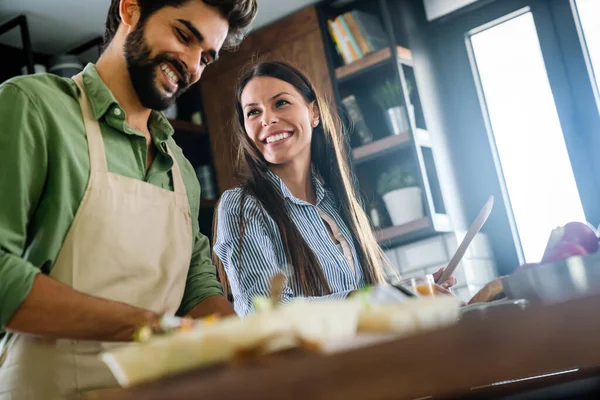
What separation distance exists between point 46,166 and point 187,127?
7.51 feet

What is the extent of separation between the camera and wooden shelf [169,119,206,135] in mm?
3334

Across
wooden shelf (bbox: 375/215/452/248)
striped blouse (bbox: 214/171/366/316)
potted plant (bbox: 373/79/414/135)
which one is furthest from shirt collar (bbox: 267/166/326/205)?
potted plant (bbox: 373/79/414/135)

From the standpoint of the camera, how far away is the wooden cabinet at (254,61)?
329 centimetres

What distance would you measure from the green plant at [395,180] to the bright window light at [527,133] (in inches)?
16.0

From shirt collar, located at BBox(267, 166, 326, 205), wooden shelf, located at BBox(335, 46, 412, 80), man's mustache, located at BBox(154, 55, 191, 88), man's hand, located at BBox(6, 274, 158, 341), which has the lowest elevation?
man's hand, located at BBox(6, 274, 158, 341)

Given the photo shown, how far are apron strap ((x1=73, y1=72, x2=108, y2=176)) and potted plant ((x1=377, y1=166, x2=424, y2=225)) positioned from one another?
1851 millimetres

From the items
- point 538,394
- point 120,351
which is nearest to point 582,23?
point 538,394

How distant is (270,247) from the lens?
5.50 ft

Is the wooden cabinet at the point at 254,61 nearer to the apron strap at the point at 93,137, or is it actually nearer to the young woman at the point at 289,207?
the young woman at the point at 289,207

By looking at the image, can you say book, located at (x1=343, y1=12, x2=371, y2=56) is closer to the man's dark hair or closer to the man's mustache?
the man's dark hair

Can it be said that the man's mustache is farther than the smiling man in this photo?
Yes

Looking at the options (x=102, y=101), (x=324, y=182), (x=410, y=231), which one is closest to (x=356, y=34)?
(x=410, y=231)

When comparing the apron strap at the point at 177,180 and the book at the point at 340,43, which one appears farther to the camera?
the book at the point at 340,43

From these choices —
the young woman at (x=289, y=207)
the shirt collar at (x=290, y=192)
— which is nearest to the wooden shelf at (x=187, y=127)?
the young woman at (x=289, y=207)
